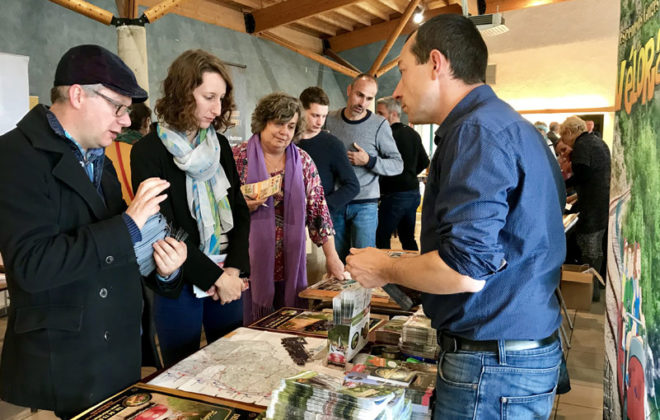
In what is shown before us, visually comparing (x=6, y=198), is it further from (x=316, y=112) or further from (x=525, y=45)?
(x=525, y=45)

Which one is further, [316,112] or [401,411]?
[316,112]

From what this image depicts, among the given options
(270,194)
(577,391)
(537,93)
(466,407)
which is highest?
(537,93)

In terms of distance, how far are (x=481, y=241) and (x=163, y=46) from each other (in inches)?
300

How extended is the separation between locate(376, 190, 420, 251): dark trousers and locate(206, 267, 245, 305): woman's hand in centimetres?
264

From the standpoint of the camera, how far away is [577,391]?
331cm

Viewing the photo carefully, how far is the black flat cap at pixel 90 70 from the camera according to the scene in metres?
1.37

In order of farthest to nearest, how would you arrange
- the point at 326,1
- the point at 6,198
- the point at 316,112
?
the point at 326,1 < the point at 316,112 < the point at 6,198

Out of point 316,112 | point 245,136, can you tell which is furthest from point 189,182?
point 245,136

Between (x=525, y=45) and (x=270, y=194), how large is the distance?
1003 cm

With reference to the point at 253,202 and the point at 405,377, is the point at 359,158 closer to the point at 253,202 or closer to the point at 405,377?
the point at 253,202

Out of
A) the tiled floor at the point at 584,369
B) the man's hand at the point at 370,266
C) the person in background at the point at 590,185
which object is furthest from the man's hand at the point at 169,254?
the person in background at the point at 590,185

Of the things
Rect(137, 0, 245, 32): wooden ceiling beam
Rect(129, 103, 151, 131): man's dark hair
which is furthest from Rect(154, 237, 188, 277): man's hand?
Rect(137, 0, 245, 32): wooden ceiling beam

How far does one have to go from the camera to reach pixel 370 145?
383cm

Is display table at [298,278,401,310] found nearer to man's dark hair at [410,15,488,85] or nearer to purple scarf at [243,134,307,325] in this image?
purple scarf at [243,134,307,325]
